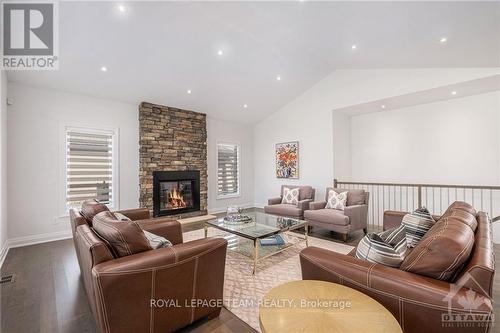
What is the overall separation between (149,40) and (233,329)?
399 cm

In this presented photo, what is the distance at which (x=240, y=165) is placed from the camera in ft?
24.3

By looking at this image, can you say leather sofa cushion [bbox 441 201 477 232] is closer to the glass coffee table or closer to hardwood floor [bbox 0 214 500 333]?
hardwood floor [bbox 0 214 500 333]

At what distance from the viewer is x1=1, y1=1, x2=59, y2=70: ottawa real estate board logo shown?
111 inches

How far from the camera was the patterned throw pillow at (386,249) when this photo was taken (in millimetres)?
1599

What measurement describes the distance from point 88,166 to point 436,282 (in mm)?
5596

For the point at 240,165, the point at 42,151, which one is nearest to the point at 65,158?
the point at 42,151

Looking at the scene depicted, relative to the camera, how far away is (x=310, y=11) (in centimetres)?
330

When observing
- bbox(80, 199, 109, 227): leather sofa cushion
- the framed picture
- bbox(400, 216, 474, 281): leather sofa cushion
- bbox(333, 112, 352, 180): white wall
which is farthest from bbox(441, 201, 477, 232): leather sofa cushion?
the framed picture

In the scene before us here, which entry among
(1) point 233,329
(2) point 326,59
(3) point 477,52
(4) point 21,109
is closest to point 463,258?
(1) point 233,329

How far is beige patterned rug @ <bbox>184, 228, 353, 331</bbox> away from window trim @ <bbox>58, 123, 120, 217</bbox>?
2.94 metres

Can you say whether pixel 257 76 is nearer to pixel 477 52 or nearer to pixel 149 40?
pixel 149 40

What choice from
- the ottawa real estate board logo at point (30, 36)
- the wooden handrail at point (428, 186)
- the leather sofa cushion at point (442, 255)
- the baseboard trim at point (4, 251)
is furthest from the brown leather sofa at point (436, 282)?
the baseboard trim at point (4, 251)

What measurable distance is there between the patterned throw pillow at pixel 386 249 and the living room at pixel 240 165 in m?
0.02

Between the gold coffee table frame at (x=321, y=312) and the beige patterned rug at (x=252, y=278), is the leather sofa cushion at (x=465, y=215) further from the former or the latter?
the beige patterned rug at (x=252, y=278)
